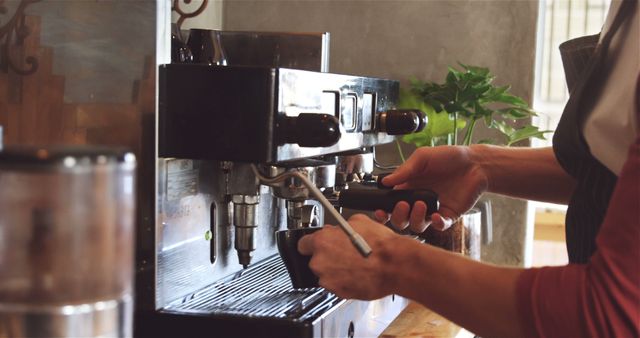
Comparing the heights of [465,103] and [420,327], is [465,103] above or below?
above

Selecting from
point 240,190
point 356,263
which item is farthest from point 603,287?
point 240,190

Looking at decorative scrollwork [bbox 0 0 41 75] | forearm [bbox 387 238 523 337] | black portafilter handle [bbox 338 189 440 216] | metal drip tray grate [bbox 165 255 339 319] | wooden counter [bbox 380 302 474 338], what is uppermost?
decorative scrollwork [bbox 0 0 41 75]

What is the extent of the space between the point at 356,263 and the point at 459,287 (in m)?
0.13

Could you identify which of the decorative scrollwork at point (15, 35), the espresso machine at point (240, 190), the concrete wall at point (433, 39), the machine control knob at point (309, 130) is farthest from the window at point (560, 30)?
the decorative scrollwork at point (15, 35)

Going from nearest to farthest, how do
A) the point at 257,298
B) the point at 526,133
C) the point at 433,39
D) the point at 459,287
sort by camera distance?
the point at 459,287, the point at 257,298, the point at 526,133, the point at 433,39

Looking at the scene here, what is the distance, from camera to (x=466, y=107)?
6.98 ft

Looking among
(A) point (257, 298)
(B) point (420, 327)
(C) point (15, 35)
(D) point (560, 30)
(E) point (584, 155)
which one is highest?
(D) point (560, 30)

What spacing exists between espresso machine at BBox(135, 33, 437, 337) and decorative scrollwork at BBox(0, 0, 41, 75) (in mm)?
172

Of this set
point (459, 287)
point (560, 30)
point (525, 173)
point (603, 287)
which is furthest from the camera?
point (560, 30)

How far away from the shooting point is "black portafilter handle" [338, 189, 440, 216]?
4.11 ft

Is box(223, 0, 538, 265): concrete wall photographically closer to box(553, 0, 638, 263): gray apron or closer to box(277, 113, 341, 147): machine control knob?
box(553, 0, 638, 263): gray apron

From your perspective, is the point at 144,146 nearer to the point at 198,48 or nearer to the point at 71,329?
the point at 198,48

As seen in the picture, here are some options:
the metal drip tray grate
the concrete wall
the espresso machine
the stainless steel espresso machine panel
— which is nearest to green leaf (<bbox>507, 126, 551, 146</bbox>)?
the concrete wall

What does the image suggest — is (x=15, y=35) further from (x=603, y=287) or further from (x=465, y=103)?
(x=465, y=103)
